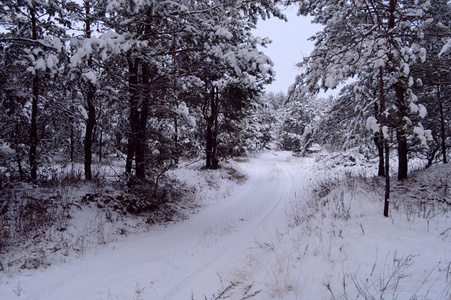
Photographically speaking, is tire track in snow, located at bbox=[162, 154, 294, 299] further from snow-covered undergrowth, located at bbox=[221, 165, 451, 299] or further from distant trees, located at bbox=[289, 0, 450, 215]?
distant trees, located at bbox=[289, 0, 450, 215]

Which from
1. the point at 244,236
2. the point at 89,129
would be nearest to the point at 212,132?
the point at 89,129

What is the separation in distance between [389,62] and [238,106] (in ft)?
33.7

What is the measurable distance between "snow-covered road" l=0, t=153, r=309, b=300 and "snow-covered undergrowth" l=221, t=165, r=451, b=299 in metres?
0.67

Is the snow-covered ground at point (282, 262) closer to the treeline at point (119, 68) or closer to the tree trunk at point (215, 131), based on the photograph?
the treeline at point (119, 68)

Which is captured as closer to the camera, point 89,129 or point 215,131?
point 89,129

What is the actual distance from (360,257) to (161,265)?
12.4ft

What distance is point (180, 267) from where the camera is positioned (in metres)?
4.87

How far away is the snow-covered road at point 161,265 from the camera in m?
3.85

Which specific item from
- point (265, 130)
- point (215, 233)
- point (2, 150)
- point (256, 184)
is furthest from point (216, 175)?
point (265, 130)

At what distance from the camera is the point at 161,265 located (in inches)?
192

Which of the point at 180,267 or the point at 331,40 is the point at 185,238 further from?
the point at 331,40

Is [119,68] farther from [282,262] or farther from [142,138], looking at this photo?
[282,262]

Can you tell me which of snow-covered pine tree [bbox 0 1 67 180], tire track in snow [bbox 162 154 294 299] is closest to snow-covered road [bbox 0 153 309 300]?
tire track in snow [bbox 162 154 294 299]

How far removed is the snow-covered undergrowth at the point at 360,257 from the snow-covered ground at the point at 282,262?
2cm
